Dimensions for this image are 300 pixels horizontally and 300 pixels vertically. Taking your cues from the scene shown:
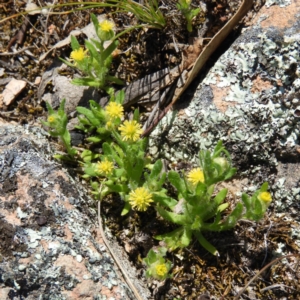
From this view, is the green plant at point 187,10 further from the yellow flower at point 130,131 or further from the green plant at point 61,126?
the green plant at point 61,126

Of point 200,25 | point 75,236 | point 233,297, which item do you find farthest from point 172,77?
point 233,297

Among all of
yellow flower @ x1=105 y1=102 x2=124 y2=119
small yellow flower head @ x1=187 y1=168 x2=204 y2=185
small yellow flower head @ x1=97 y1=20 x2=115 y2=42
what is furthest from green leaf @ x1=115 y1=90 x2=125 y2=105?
small yellow flower head @ x1=187 y1=168 x2=204 y2=185

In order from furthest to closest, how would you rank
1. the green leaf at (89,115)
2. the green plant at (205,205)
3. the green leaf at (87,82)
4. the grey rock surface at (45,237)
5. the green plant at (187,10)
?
the green leaf at (87,82), the green leaf at (89,115), the green plant at (187,10), the green plant at (205,205), the grey rock surface at (45,237)

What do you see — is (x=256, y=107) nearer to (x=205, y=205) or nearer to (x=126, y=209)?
(x=205, y=205)

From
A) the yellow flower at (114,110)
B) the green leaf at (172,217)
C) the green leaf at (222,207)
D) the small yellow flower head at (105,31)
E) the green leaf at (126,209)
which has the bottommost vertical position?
the green leaf at (126,209)

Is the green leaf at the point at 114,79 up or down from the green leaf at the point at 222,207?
up

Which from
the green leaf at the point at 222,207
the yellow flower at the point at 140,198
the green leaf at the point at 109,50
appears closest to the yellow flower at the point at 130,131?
the yellow flower at the point at 140,198

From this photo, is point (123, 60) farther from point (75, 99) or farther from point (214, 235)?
point (214, 235)

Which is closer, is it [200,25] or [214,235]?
[214,235]
